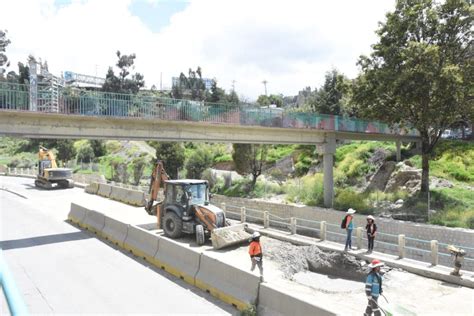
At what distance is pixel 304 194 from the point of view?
103 feet

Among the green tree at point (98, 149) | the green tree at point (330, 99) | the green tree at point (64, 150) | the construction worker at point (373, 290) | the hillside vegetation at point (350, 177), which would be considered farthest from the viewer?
the green tree at point (98, 149)

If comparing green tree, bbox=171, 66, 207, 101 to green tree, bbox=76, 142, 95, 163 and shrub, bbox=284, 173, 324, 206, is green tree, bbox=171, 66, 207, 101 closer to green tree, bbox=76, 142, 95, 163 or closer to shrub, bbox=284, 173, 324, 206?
green tree, bbox=76, 142, 95, 163

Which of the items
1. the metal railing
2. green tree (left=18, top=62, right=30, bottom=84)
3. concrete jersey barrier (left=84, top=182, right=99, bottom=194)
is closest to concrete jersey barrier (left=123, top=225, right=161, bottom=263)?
the metal railing

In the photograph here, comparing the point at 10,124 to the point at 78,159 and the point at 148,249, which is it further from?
the point at 78,159

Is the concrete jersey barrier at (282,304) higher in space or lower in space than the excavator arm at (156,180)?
lower

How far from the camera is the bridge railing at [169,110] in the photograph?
55.8ft

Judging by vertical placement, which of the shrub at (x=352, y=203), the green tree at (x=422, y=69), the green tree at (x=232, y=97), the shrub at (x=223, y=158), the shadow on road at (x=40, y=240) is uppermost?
the green tree at (x=232, y=97)

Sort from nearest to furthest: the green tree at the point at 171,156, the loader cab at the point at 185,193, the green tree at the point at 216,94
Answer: the loader cab at the point at 185,193, the green tree at the point at 171,156, the green tree at the point at 216,94

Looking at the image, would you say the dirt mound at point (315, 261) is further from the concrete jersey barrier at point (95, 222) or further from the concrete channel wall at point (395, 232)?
the concrete jersey barrier at point (95, 222)

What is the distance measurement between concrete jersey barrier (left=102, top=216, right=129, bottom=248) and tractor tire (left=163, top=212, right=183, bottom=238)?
1.83m

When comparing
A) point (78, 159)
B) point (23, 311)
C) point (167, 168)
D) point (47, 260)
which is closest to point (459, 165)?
point (167, 168)

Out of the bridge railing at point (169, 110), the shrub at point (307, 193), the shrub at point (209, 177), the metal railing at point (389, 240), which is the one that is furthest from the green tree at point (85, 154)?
the metal railing at point (389, 240)

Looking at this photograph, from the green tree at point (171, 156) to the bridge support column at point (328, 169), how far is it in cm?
1386

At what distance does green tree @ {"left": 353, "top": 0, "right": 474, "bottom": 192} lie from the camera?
2122 cm
